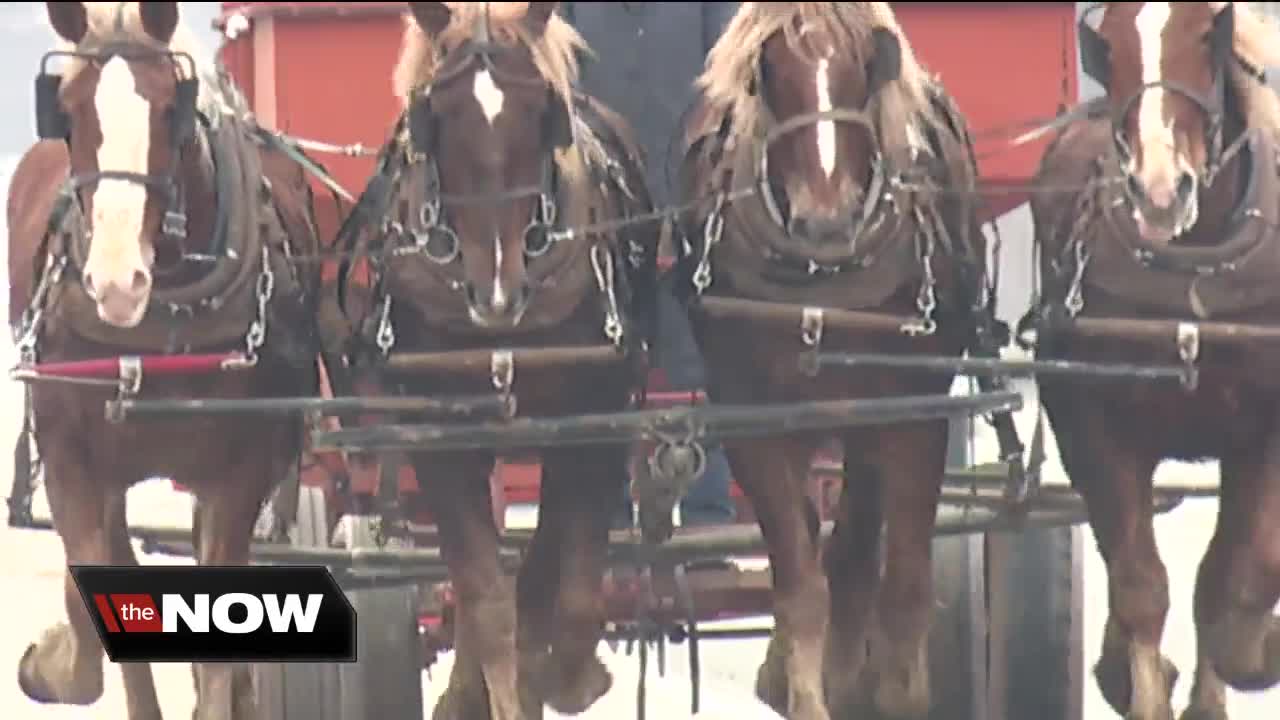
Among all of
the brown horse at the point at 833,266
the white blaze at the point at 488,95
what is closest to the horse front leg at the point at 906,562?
the brown horse at the point at 833,266

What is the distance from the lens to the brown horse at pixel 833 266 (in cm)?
320

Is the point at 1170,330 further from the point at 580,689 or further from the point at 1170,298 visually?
the point at 580,689

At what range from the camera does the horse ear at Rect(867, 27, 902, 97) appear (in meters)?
3.21

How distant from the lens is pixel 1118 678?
3.61 metres

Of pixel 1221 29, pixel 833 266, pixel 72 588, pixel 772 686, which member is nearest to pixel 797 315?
pixel 833 266

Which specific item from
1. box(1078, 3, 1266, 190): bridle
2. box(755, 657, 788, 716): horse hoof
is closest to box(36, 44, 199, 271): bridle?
box(1078, 3, 1266, 190): bridle

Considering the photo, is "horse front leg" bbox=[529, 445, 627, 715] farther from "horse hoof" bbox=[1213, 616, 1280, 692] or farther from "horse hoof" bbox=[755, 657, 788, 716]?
"horse hoof" bbox=[1213, 616, 1280, 692]

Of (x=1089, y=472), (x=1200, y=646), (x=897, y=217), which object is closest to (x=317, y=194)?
(x=897, y=217)

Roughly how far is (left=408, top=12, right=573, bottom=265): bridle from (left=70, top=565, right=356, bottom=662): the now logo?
0.58 meters

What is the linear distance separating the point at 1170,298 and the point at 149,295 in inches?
63.7

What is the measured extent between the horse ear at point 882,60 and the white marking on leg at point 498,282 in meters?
0.63

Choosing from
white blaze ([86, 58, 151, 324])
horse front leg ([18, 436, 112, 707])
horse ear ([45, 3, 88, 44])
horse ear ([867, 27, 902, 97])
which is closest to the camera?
white blaze ([86, 58, 151, 324])

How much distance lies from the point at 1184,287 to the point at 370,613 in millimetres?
1794

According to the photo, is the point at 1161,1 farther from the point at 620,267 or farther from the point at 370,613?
the point at 370,613
